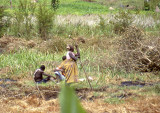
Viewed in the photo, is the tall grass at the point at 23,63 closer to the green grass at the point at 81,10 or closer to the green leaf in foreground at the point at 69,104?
the green leaf in foreground at the point at 69,104

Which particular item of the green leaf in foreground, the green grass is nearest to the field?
the green leaf in foreground

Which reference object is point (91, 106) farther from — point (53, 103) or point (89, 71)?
point (89, 71)

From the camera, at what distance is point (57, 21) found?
44.7 ft

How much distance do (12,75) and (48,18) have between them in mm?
5389

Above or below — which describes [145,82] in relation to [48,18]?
below

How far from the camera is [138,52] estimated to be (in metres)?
6.56

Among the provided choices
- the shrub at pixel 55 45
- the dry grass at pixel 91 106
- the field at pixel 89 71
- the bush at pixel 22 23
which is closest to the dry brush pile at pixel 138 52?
the field at pixel 89 71

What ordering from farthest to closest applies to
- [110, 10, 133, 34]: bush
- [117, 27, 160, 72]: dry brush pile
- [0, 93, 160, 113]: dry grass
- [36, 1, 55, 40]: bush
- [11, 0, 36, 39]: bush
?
[110, 10, 133, 34]: bush < [11, 0, 36, 39]: bush < [36, 1, 55, 40]: bush < [117, 27, 160, 72]: dry brush pile < [0, 93, 160, 113]: dry grass

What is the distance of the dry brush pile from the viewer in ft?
21.0

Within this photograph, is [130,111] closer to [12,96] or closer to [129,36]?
[12,96]

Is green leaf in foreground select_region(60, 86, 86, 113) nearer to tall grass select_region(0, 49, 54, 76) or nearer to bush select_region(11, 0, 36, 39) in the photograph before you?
tall grass select_region(0, 49, 54, 76)

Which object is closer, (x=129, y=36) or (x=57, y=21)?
(x=129, y=36)

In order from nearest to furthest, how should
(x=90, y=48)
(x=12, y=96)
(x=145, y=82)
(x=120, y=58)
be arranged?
(x=12, y=96) < (x=145, y=82) < (x=120, y=58) < (x=90, y=48)

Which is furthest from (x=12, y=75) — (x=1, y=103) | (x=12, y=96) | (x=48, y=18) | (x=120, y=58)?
(x=48, y=18)
